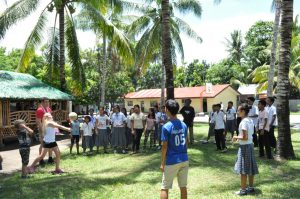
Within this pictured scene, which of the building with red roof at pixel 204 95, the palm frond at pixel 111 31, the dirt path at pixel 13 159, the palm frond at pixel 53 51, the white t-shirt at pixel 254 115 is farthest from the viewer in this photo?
the building with red roof at pixel 204 95

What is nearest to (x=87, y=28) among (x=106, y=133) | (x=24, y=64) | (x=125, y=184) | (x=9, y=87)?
(x=24, y=64)

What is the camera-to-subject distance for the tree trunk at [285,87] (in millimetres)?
10352

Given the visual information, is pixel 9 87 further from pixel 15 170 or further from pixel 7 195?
pixel 7 195

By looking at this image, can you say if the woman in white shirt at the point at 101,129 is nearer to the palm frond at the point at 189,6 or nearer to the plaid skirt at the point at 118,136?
the plaid skirt at the point at 118,136

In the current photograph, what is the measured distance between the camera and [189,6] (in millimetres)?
25453

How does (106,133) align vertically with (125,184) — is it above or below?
above

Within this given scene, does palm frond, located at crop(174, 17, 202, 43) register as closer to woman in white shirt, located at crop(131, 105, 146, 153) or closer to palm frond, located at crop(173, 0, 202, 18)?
palm frond, located at crop(173, 0, 202, 18)

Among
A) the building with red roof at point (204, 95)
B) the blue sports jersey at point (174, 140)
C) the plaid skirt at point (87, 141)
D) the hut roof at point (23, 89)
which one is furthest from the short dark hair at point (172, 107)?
the building with red roof at point (204, 95)

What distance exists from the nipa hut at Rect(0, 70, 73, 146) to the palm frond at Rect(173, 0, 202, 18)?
10.1 metres

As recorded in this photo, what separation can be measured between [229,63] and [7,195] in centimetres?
5189

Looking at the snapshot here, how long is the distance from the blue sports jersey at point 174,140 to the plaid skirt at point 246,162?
1.73 m

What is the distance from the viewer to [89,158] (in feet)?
39.9

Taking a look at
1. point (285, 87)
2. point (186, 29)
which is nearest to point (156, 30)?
point (186, 29)

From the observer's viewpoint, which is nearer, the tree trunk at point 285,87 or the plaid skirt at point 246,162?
the plaid skirt at point 246,162
